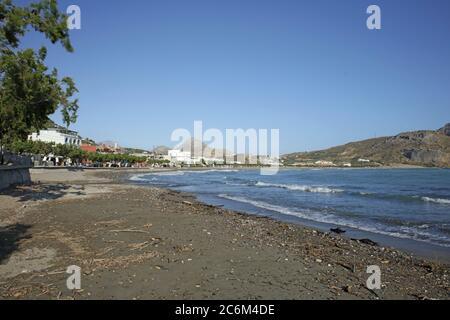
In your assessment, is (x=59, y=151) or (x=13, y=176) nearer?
(x=13, y=176)

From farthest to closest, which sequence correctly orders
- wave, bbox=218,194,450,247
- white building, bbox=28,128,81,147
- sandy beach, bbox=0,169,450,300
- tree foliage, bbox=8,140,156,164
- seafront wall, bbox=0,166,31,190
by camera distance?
white building, bbox=28,128,81,147
tree foliage, bbox=8,140,156,164
seafront wall, bbox=0,166,31,190
wave, bbox=218,194,450,247
sandy beach, bbox=0,169,450,300

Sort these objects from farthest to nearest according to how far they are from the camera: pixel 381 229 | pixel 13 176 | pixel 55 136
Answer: pixel 55 136, pixel 13 176, pixel 381 229

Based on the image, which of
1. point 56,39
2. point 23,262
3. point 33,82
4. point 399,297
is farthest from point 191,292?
point 33,82

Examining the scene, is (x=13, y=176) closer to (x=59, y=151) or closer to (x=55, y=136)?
(x=59, y=151)

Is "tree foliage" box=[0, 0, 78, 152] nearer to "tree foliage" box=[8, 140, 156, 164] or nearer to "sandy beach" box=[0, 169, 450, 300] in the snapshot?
"sandy beach" box=[0, 169, 450, 300]

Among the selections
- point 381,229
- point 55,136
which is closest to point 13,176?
point 381,229

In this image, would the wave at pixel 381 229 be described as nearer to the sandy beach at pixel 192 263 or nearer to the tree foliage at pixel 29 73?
the sandy beach at pixel 192 263

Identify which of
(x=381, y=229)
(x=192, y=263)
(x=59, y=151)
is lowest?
(x=381, y=229)

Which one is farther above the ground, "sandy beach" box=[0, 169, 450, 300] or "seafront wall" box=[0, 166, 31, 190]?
"seafront wall" box=[0, 166, 31, 190]

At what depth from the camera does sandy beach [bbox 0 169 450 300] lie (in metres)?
6.65

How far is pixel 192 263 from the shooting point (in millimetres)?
8367

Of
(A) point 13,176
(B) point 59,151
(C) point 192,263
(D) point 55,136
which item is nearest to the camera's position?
(C) point 192,263

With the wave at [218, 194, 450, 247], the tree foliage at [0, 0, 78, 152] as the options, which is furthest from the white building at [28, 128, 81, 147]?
the wave at [218, 194, 450, 247]
